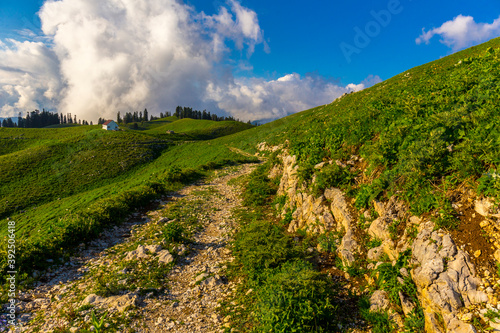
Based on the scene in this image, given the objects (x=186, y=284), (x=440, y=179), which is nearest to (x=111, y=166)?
(x=186, y=284)

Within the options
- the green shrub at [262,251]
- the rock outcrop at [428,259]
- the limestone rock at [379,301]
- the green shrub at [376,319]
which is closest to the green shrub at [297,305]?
the green shrub at [376,319]

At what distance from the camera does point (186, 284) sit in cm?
945

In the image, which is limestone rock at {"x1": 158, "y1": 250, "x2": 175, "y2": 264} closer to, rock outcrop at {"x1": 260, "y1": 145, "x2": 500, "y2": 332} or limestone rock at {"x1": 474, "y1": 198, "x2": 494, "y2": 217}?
rock outcrop at {"x1": 260, "y1": 145, "x2": 500, "y2": 332}

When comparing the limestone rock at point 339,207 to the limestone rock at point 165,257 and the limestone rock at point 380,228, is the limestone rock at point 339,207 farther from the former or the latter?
the limestone rock at point 165,257

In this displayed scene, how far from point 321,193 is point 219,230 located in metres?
6.68

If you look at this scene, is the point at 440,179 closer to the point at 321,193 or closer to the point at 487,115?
the point at 487,115

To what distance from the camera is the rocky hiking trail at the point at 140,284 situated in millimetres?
7387

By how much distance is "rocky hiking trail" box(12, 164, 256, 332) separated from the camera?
739cm

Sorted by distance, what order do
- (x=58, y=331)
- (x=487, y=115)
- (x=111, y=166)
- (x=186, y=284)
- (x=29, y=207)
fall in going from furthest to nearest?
1. (x=111, y=166)
2. (x=29, y=207)
3. (x=186, y=284)
4. (x=487, y=115)
5. (x=58, y=331)

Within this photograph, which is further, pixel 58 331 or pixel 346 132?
pixel 346 132

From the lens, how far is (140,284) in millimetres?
9188

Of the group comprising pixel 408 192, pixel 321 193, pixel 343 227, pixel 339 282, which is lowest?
pixel 339 282

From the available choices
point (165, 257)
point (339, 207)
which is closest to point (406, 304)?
point (339, 207)

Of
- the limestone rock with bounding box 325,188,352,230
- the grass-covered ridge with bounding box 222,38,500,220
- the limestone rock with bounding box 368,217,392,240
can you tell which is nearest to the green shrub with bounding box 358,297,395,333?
the limestone rock with bounding box 368,217,392,240
